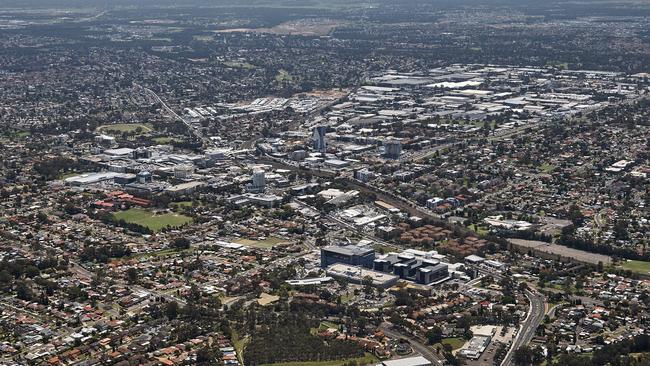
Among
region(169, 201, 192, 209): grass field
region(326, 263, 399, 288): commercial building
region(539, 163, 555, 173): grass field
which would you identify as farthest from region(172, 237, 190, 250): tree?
region(539, 163, 555, 173): grass field

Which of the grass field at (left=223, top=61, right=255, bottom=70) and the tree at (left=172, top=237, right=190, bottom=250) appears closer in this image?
the tree at (left=172, top=237, right=190, bottom=250)

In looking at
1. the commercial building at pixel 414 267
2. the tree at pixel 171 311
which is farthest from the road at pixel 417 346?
the tree at pixel 171 311

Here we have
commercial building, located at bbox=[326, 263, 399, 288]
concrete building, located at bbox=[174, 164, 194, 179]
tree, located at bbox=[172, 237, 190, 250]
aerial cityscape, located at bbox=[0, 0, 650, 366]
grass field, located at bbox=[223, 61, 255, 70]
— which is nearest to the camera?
aerial cityscape, located at bbox=[0, 0, 650, 366]

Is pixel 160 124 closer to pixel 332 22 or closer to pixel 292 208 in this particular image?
pixel 292 208

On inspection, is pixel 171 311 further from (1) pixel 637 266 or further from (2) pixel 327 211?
(1) pixel 637 266

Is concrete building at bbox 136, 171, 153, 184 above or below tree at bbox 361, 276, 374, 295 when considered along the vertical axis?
below

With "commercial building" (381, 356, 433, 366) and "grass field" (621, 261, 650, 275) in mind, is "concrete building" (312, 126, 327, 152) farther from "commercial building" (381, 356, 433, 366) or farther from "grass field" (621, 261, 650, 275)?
"commercial building" (381, 356, 433, 366)

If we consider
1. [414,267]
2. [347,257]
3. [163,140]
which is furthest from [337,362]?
[163,140]
